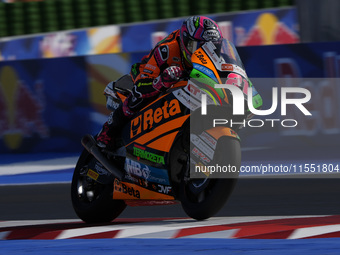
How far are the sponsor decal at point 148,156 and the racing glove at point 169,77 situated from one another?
0.46 m

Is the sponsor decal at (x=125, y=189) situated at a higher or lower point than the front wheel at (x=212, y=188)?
lower

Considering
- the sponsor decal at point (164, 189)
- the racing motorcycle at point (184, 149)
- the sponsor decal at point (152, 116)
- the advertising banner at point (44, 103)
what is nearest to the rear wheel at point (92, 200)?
the racing motorcycle at point (184, 149)

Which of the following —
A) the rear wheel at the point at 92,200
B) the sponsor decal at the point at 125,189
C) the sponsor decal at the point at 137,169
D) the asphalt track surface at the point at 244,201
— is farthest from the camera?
the asphalt track surface at the point at 244,201

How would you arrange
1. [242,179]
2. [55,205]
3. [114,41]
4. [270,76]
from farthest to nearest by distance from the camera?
[114,41] < [270,76] < [242,179] < [55,205]

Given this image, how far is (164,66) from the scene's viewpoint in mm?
5656

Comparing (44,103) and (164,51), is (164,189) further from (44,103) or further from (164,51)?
(44,103)

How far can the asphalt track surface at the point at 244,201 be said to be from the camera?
21.4ft

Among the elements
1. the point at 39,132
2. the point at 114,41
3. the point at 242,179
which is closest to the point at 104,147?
the point at 242,179

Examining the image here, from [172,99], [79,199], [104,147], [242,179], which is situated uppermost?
[172,99]

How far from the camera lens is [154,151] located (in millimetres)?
5574

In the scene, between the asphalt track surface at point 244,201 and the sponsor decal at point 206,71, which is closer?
A: the sponsor decal at point 206,71

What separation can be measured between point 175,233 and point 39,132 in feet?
20.9

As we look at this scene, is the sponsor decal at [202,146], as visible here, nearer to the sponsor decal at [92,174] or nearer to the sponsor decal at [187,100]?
the sponsor decal at [187,100]

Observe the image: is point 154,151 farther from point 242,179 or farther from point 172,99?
point 242,179
